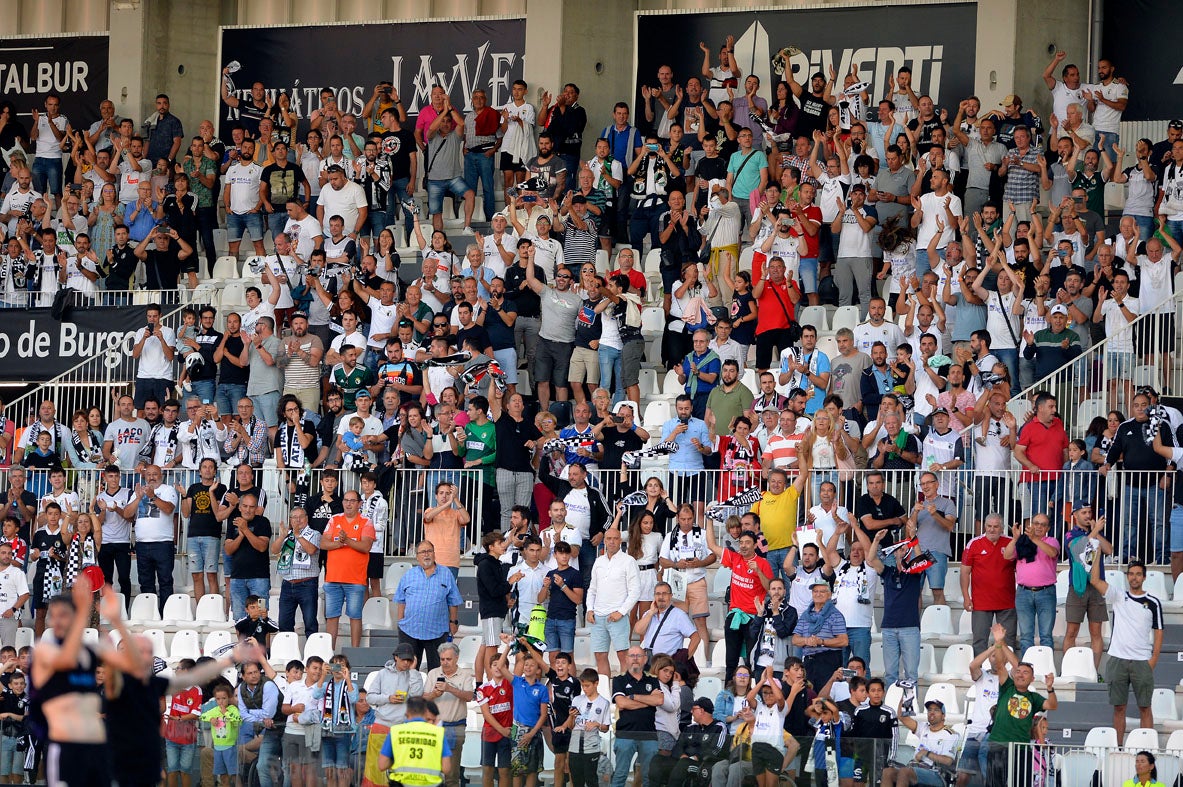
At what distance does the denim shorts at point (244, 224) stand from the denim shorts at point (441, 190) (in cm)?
214

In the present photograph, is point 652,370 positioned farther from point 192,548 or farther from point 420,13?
point 420,13

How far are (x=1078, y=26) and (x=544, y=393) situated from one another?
8.87 metres

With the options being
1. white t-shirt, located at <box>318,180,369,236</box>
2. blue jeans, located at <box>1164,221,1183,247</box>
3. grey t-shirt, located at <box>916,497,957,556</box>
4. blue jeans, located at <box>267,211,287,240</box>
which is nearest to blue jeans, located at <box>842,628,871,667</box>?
grey t-shirt, located at <box>916,497,957,556</box>

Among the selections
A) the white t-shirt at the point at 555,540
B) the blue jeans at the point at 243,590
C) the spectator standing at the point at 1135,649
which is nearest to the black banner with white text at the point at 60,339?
the blue jeans at the point at 243,590

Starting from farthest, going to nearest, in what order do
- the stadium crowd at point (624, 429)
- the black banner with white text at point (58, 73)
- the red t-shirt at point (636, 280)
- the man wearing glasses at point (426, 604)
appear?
the black banner with white text at point (58, 73), the red t-shirt at point (636, 280), the man wearing glasses at point (426, 604), the stadium crowd at point (624, 429)

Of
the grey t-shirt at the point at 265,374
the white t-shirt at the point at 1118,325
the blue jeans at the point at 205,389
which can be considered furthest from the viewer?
the blue jeans at the point at 205,389

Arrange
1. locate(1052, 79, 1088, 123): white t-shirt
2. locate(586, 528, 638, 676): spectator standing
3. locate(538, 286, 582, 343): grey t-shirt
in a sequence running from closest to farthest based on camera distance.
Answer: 1. locate(586, 528, 638, 676): spectator standing
2. locate(538, 286, 582, 343): grey t-shirt
3. locate(1052, 79, 1088, 123): white t-shirt

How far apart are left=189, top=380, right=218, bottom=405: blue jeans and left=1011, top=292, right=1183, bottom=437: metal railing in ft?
28.3

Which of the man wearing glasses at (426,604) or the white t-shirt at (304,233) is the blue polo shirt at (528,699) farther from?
the white t-shirt at (304,233)

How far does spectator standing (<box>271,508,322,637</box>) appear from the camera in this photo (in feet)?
62.0

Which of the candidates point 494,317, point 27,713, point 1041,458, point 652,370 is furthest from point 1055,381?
point 27,713

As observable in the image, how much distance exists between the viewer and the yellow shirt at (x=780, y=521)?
59.6 feet

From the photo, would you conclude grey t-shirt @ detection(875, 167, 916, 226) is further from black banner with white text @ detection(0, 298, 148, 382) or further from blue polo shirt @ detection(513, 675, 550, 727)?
black banner with white text @ detection(0, 298, 148, 382)

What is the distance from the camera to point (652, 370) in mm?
21844
